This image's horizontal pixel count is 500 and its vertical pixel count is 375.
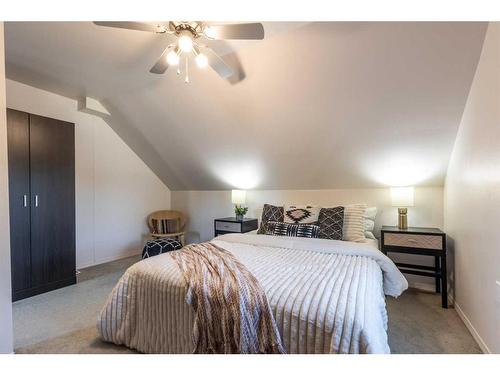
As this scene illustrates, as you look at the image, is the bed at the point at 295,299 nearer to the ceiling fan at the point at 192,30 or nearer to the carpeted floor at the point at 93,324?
the carpeted floor at the point at 93,324

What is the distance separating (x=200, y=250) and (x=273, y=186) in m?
1.99

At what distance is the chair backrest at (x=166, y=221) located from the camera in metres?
4.29

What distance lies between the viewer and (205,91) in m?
2.67

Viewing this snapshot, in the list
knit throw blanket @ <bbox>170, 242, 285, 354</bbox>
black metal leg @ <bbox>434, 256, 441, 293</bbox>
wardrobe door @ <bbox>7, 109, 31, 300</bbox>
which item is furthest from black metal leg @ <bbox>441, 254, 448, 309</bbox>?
wardrobe door @ <bbox>7, 109, 31, 300</bbox>

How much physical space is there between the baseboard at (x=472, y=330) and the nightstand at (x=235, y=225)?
7.90 ft

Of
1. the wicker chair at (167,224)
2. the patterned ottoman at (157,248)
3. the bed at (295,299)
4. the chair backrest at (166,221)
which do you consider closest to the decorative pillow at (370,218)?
the bed at (295,299)

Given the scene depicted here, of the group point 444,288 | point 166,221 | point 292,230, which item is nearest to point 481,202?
point 444,288

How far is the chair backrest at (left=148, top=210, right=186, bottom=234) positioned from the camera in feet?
14.1

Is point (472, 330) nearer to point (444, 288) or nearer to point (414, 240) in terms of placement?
point (444, 288)

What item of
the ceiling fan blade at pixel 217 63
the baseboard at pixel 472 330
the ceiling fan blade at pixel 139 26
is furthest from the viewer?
the ceiling fan blade at pixel 217 63

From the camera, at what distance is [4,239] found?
149cm
